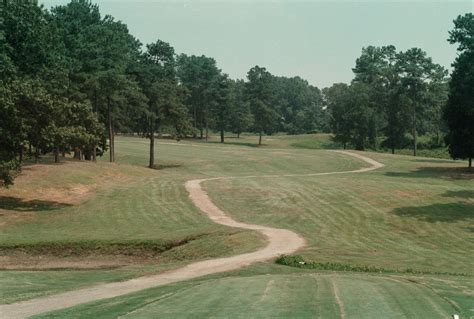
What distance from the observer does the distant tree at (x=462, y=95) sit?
5353 centimetres

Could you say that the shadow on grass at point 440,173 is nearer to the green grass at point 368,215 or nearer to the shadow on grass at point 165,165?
the green grass at point 368,215

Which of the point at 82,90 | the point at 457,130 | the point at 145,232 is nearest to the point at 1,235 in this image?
the point at 145,232

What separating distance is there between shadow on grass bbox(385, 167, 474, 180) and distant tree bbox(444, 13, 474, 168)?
1997 millimetres

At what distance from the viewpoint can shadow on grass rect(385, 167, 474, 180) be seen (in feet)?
188

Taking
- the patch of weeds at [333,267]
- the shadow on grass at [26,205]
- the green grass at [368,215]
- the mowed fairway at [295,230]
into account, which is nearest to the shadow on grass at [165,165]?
the mowed fairway at [295,230]

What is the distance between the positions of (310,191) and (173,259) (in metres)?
20.8

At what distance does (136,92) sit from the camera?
216 feet

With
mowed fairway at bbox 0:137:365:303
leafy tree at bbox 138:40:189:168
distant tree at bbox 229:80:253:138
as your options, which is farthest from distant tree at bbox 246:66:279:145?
mowed fairway at bbox 0:137:365:303

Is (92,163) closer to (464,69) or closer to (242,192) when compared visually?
(242,192)

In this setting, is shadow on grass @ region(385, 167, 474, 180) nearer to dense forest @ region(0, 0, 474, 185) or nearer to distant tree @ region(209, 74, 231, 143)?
dense forest @ region(0, 0, 474, 185)

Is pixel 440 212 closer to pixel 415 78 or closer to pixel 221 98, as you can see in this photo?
pixel 415 78

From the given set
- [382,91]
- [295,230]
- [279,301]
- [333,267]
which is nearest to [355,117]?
[382,91]

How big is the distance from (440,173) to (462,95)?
9.86 metres

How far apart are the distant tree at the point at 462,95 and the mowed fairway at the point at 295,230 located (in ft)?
11.5
